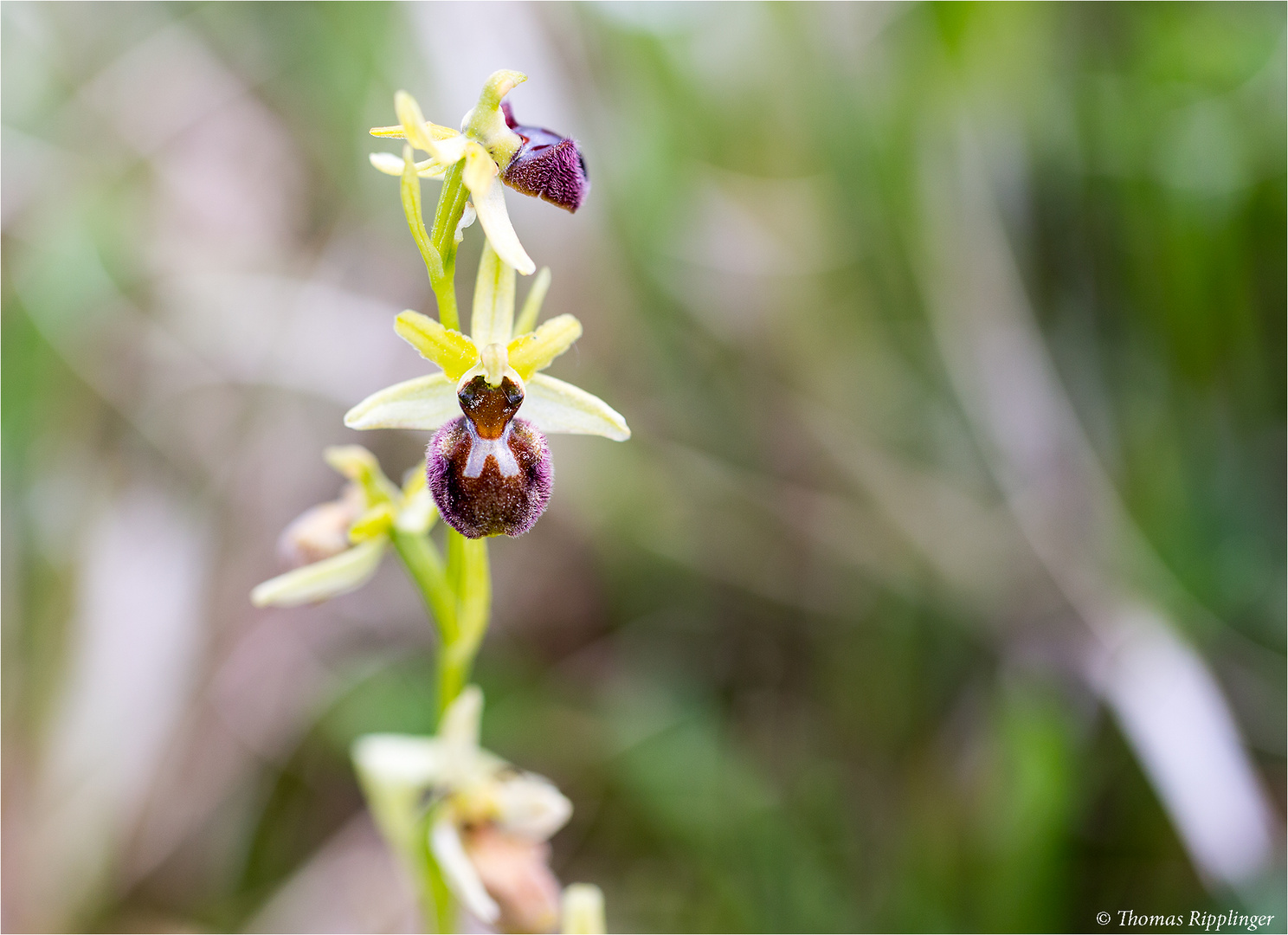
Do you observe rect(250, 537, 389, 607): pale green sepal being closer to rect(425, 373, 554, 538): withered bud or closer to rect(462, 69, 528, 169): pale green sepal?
rect(425, 373, 554, 538): withered bud

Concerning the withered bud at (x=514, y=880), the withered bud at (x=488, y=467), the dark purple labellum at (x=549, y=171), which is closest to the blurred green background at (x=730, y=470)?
the withered bud at (x=514, y=880)

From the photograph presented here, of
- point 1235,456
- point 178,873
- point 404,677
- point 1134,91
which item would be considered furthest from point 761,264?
point 178,873

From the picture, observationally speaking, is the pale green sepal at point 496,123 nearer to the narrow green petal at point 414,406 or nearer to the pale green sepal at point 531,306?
the pale green sepal at point 531,306

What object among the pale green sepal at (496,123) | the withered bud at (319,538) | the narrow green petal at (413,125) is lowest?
the withered bud at (319,538)

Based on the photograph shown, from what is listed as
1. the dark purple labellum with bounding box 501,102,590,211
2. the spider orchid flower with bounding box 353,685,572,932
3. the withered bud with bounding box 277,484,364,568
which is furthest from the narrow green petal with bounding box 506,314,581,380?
the spider orchid flower with bounding box 353,685,572,932

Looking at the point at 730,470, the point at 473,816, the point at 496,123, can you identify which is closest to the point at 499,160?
the point at 496,123

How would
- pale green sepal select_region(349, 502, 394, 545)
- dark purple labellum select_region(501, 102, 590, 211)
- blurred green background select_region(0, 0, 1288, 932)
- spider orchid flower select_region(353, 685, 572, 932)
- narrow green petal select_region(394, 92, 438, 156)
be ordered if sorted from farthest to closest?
blurred green background select_region(0, 0, 1288, 932) → spider orchid flower select_region(353, 685, 572, 932) → pale green sepal select_region(349, 502, 394, 545) → dark purple labellum select_region(501, 102, 590, 211) → narrow green petal select_region(394, 92, 438, 156)

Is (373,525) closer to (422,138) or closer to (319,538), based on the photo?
(319,538)
